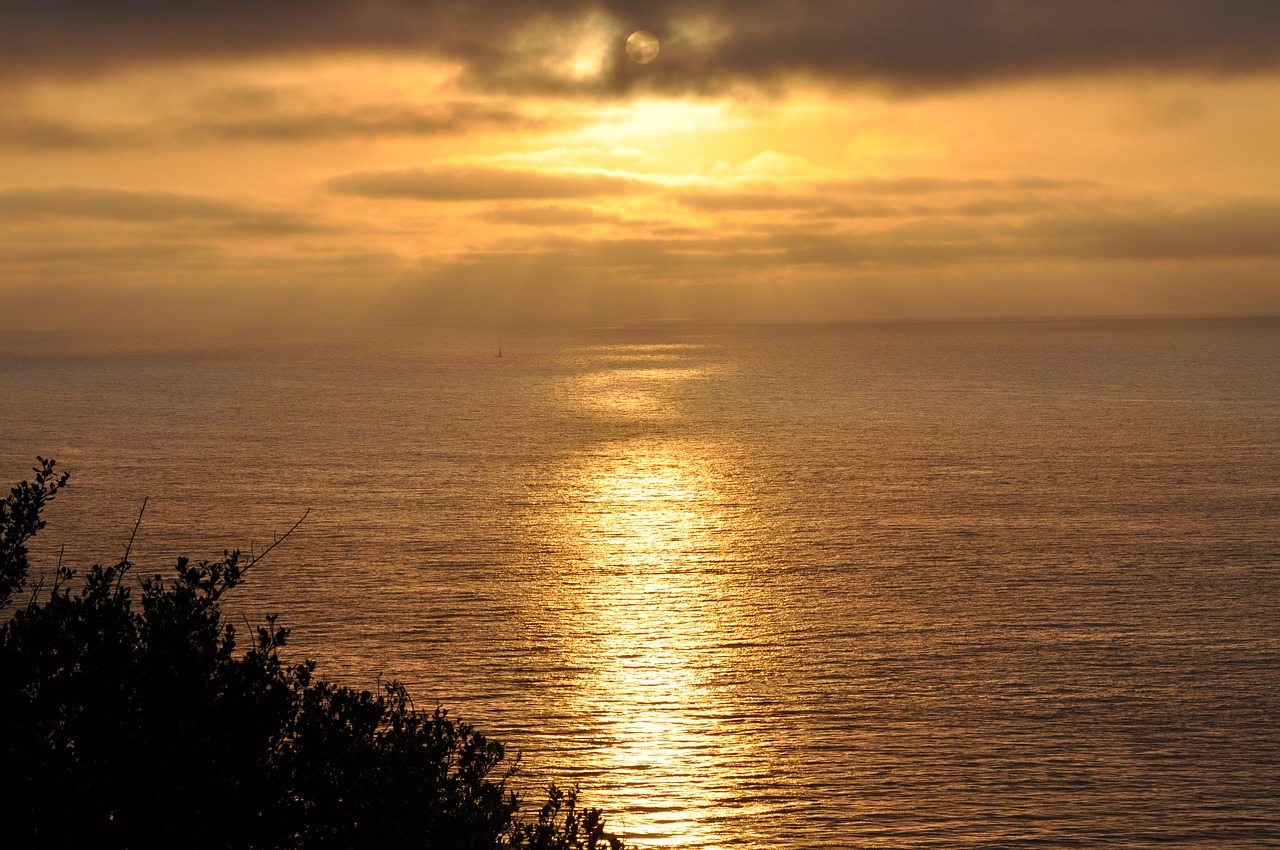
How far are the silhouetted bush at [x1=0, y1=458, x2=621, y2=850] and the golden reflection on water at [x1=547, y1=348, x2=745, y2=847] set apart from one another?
20627mm

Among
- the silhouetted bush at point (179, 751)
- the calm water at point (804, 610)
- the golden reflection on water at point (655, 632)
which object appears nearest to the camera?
the silhouetted bush at point (179, 751)

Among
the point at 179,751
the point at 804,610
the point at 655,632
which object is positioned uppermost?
the point at 804,610

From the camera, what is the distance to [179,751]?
15648 millimetres

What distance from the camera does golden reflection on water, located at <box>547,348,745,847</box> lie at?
40.8 metres

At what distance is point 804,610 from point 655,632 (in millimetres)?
7999

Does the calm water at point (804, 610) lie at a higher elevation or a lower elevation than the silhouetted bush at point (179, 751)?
higher

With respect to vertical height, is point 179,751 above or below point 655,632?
below

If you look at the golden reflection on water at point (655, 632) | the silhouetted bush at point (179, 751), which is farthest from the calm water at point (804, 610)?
the silhouetted bush at point (179, 751)

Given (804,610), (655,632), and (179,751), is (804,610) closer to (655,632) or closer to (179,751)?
(655,632)

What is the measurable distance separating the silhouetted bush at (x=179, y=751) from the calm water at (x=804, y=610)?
21.4m

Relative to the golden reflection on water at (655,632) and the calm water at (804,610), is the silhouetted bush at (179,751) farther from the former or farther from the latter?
the calm water at (804,610)

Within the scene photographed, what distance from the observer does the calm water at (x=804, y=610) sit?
40.6 metres

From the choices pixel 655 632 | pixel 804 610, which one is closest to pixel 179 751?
pixel 655 632

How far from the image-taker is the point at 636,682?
5119cm
